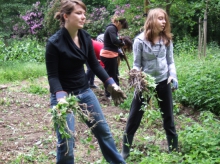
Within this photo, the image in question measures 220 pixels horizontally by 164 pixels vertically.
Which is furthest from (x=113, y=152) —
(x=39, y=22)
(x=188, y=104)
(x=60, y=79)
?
(x=39, y=22)

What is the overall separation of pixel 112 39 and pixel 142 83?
107 inches

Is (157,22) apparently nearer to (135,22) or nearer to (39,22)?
(135,22)

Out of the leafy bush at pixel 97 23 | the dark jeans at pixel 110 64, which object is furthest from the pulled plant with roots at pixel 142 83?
the leafy bush at pixel 97 23

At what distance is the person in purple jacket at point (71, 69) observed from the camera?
9.59 ft

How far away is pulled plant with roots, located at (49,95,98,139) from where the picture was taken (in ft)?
9.05

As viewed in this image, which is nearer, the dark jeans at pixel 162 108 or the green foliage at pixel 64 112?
the green foliage at pixel 64 112

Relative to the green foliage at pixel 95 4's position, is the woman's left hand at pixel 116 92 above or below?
below

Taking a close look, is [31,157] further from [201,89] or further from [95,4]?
[95,4]

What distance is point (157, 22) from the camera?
3.67m

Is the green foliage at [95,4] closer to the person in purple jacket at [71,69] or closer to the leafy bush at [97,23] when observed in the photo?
the leafy bush at [97,23]

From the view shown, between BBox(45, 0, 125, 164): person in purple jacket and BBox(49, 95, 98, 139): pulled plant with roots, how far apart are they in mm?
54

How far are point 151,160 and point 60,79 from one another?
1.30 m

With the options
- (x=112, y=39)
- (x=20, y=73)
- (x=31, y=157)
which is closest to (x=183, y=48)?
(x=20, y=73)

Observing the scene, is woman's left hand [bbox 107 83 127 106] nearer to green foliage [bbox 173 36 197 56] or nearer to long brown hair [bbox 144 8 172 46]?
long brown hair [bbox 144 8 172 46]
